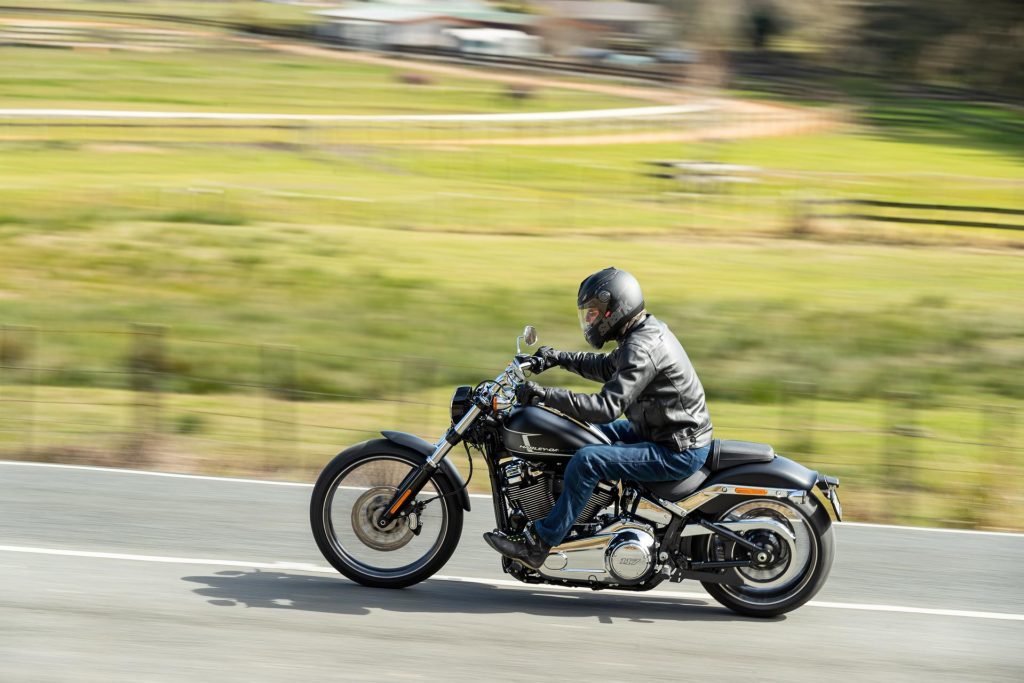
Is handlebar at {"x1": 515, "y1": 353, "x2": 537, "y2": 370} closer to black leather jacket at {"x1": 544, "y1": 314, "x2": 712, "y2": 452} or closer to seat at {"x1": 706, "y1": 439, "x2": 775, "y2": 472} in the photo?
black leather jacket at {"x1": 544, "y1": 314, "x2": 712, "y2": 452}

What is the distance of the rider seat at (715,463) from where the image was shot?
18.4 ft

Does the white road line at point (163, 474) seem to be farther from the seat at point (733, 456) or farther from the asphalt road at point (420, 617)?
the seat at point (733, 456)

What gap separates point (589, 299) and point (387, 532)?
1550mm

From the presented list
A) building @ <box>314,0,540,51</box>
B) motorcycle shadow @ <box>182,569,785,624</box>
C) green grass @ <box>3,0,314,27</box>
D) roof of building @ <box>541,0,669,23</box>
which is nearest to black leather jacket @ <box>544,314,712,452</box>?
motorcycle shadow @ <box>182,569,785,624</box>

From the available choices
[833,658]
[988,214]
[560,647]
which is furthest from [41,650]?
[988,214]

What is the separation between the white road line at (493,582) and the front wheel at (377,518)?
264 mm

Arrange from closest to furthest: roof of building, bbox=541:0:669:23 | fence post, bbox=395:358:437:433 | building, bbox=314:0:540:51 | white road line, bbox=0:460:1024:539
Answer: white road line, bbox=0:460:1024:539 → fence post, bbox=395:358:437:433 → building, bbox=314:0:540:51 → roof of building, bbox=541:0:669:23

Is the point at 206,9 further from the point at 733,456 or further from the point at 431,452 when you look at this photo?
the point at 733,456

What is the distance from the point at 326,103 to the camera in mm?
45156

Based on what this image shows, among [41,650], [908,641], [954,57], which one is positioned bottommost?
[41,650]

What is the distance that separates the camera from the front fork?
564 cm

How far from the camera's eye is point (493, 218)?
1150 inches

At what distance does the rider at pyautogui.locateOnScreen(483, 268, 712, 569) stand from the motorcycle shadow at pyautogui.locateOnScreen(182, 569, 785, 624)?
38 centimetres

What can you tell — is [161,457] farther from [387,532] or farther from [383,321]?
[383,321]
